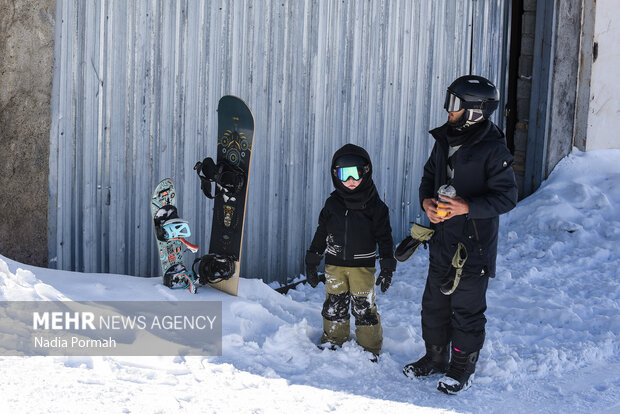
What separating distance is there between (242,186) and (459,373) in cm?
188

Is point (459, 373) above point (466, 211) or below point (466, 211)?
below

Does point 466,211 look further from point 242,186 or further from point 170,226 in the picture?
point 170,226

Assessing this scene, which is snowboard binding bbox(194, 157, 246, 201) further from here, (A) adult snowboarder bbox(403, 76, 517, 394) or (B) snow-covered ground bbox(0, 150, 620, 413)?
(A) adult snowboarder bbox(403, 76, 517, 394)

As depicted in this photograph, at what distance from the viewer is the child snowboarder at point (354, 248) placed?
4.14m

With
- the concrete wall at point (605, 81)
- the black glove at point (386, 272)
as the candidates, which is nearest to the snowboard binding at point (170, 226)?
the black glove at point (386, 272)

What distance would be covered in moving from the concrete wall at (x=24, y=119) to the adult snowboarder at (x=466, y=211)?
94.7 inches

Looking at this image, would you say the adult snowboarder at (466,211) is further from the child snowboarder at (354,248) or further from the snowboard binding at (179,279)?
the snowboard binding at (179,279)

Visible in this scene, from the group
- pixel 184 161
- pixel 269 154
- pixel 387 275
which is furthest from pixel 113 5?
pixel 387 275

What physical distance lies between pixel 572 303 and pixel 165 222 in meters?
3.23

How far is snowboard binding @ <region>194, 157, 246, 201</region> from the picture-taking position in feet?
15.4

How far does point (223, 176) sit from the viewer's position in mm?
4715
